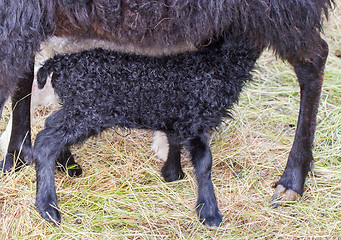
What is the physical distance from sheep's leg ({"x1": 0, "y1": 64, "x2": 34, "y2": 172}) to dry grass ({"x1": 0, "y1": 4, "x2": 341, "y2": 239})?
0.13 m

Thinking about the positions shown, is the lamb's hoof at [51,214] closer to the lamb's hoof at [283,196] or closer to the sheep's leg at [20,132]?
the sheep's leg at [20,132]

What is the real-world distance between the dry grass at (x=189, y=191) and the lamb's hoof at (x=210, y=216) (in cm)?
4

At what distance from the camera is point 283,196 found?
112 inches

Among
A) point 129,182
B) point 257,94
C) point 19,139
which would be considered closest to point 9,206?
point 19,139

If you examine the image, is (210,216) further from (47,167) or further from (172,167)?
(47,167)

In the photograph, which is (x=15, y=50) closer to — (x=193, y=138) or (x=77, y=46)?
(x=77, y=46)

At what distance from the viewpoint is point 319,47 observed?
275 centimetres

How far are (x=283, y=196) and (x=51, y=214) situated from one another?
5.15 feet

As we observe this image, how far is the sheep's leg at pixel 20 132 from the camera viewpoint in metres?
2.91

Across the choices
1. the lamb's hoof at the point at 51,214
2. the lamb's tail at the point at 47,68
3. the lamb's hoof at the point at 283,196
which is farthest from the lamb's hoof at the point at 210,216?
the lamb's tail at the point at 47,68

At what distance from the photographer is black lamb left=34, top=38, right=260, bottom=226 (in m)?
2.51

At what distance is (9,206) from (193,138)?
1.27m

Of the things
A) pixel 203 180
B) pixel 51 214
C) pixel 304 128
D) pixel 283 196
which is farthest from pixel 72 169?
pixel 304 128

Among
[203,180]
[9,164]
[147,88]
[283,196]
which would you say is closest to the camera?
[147,88]
